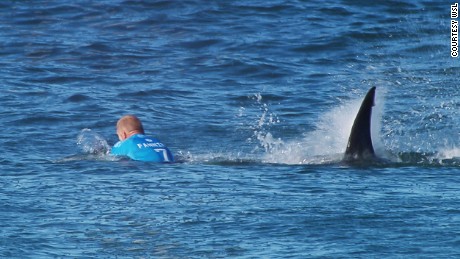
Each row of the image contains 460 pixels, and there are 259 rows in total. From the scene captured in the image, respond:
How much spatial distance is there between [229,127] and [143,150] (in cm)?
352

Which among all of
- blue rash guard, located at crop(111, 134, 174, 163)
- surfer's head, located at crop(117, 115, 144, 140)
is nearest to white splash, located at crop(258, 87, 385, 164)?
blue rash guard, located at crop(111, 134, 174, 163)

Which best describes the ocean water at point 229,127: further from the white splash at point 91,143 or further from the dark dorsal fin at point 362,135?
the dark dorsal fin at point 362,135

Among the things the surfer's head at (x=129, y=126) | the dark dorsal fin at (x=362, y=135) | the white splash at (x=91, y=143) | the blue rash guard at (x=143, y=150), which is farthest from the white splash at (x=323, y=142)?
the white splash at (x=91, y=143)

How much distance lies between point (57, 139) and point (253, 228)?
20.8ft

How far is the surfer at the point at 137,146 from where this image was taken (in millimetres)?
13898

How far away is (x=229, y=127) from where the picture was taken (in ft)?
56.7

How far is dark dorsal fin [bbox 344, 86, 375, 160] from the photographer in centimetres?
1334

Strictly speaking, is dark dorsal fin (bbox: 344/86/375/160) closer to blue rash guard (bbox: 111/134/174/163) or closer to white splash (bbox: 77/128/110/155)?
blue rash guard (bbox: 111/134/174/163)

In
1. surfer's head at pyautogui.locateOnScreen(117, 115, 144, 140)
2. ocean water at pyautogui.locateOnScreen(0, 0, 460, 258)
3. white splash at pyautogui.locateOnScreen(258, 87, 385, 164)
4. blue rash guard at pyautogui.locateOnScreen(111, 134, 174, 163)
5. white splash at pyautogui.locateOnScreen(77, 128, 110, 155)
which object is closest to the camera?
ocean water at pyautogui.locateOnScreen(0, 0, 460, 258)

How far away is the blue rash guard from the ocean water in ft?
0.65

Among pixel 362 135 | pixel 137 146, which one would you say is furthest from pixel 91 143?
pixel 362 135

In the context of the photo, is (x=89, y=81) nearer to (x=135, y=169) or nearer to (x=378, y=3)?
(x=135, y=169)

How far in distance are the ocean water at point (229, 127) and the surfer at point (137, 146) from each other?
0.69 ft

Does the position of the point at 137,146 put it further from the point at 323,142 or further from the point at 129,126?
the point at 323,142
